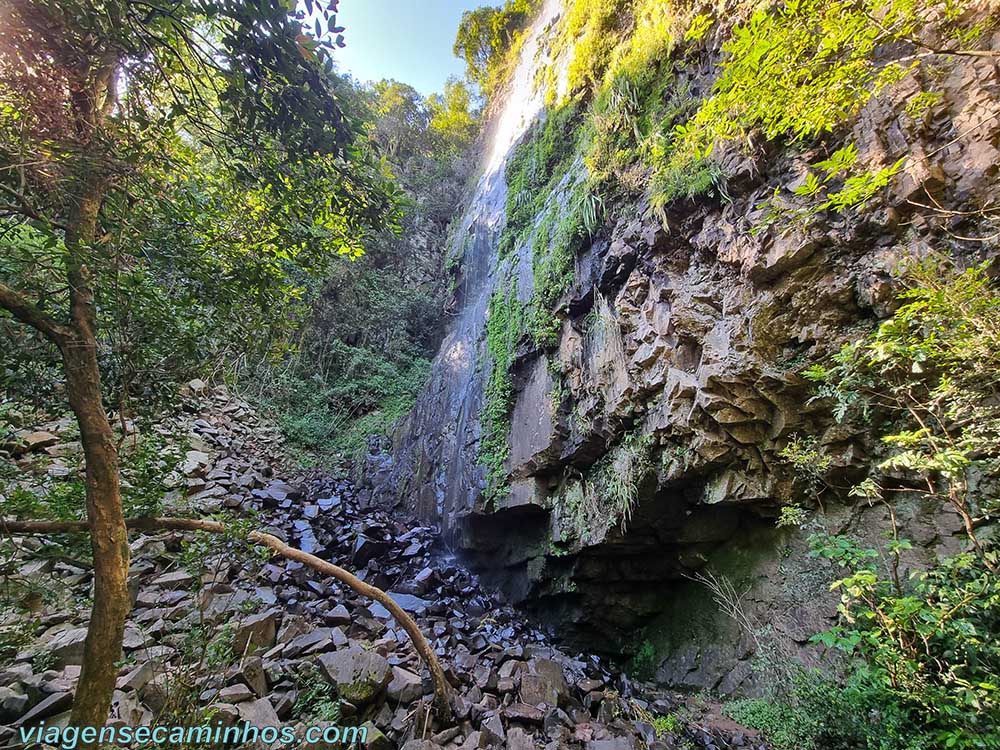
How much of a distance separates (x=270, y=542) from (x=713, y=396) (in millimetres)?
4097

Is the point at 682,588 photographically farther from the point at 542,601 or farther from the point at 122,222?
the point at 122,222

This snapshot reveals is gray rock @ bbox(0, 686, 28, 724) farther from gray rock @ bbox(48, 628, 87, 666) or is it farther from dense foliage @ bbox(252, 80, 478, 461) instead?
dense foliage @ bbox(252, 80, 478, 461)

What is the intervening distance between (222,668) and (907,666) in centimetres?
448

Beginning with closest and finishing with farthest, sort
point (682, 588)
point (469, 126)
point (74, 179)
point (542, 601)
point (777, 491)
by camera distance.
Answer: point (74, 179) < point (777, 491) < point (682, 588) < point (542, 601) < point (469, 126)

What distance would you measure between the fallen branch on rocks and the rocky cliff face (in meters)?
2.28

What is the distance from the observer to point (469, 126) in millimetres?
14562

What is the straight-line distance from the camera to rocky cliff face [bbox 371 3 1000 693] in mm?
2959

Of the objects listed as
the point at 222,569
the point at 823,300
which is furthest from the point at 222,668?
the point at 823,300

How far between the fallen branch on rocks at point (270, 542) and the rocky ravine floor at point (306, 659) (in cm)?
10

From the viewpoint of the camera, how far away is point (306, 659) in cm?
344

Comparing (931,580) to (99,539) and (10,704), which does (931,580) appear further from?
(10,704)

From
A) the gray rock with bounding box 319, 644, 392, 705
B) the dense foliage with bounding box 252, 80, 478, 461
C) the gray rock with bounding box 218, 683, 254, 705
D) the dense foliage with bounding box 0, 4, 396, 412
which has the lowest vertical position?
the gray rock with bounding box 319, 644, 392, 705

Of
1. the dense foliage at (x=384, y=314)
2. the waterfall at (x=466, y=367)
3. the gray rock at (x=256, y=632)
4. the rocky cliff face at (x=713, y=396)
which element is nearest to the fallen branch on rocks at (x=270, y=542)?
the gray rock at (x=256, y=632)

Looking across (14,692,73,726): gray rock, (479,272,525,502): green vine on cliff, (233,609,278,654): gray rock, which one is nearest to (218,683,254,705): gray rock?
(233,609,278,654): gray rock
